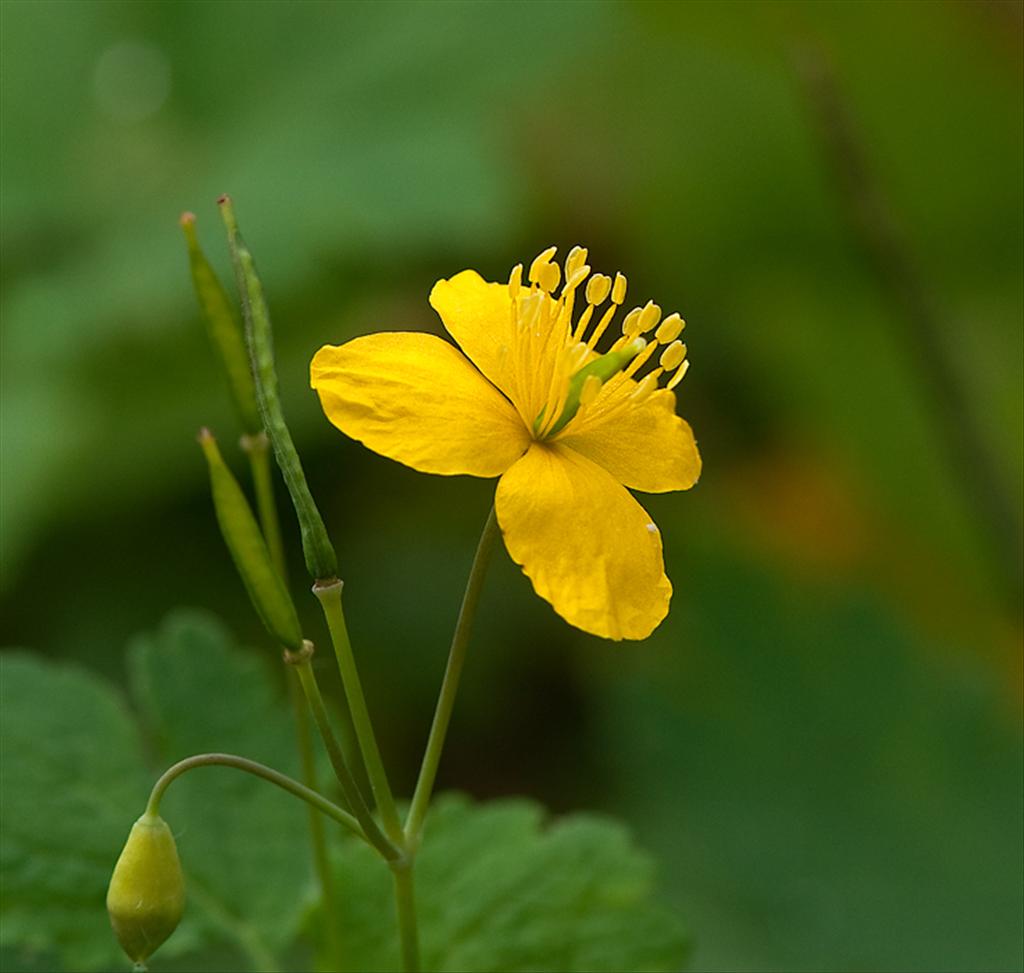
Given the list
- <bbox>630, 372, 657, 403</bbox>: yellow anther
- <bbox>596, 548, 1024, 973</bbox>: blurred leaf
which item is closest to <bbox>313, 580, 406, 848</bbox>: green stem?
<bbox>630, 372, 657, 403</bbox>: yellow anther

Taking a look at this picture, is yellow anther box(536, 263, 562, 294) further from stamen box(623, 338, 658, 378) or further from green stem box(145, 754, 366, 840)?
green stem box(145, 754, 366, 840)

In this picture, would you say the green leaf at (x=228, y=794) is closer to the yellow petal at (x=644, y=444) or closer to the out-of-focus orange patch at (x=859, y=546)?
the yellow petal at (x=644, y=444)

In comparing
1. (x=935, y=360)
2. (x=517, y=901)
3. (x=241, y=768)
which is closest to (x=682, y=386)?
(x=935, y=360)

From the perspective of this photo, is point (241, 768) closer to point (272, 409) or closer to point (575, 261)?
point (272, 409)

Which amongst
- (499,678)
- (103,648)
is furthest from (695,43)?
(103,648)

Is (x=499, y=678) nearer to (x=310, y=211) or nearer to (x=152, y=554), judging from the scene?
(x=152, y=554)

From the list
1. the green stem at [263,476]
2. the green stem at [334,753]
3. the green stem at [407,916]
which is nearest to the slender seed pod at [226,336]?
the green stem at [263,476]
